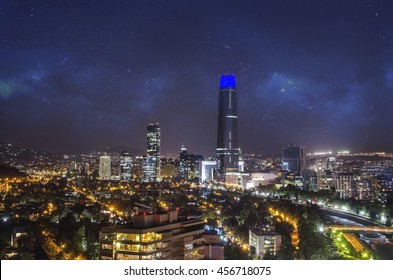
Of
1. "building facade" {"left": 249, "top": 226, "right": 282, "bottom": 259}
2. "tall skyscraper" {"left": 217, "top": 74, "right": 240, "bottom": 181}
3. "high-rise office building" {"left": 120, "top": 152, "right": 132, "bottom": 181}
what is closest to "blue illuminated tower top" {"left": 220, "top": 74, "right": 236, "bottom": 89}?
"tall skyscraper" {"left": 217, "top": 74, "right": 240, "bottom": 181}

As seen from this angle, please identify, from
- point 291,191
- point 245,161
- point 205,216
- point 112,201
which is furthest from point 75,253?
point 245,161

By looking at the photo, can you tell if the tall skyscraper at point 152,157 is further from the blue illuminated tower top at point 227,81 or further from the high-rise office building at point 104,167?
the blue illuminated tower top at point 227,81

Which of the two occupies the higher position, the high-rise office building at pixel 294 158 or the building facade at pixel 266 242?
the high-rise office building at pixel 294 158

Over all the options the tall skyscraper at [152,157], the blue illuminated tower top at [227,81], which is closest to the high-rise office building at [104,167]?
the tall skyscraper at [152,157]

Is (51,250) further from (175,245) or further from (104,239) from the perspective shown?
(175,245)

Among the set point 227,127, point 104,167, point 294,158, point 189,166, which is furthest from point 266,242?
point 227,127

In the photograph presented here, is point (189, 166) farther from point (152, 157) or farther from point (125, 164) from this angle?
point (125, 164)

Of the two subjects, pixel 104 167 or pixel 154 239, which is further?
pixel 104 167
